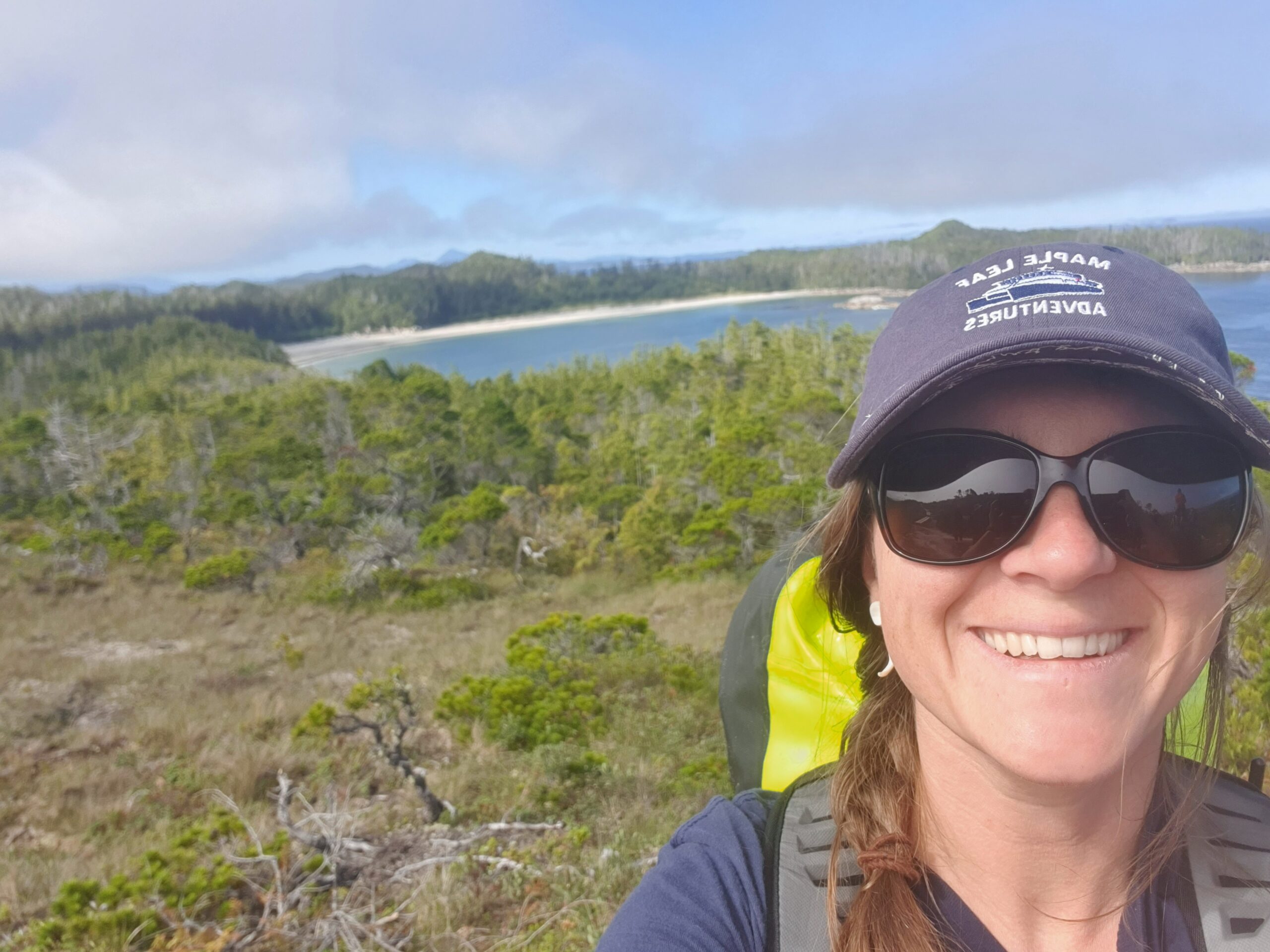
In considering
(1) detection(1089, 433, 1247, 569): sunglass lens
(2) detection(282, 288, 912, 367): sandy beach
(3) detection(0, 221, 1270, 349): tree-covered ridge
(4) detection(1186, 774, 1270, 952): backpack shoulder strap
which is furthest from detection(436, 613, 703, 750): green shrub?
(2) detection(282, 288, 912, 367): sandy beach

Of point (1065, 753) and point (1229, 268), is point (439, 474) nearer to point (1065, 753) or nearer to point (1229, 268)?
point (1229, 268)

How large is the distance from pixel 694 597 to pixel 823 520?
9.99 meters

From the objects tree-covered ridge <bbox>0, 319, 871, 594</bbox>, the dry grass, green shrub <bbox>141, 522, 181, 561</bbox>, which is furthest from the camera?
green shrub <bbox>141, 522, 181, 561</bbox>

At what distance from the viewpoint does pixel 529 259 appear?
5344 inches

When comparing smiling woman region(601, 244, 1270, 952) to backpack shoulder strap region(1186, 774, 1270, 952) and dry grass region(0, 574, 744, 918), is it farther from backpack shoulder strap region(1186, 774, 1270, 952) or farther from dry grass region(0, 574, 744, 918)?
dry grass region(0, 574, 744, 918)

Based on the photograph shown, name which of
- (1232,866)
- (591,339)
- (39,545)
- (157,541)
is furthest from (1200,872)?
(591,339)

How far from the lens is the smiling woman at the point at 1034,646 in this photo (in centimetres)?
76

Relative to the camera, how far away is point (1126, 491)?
2.49 feet

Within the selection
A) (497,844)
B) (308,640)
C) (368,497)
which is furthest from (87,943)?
(368,497)

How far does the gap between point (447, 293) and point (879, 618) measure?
110 m

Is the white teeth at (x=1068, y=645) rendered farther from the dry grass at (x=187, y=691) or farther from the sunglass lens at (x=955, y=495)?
the dry grass at (x=187, y=691)

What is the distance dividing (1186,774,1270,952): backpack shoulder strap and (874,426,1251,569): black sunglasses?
394 mm

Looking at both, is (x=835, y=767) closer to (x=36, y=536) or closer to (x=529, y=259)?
(x=36, y=536)

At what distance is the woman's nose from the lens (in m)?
0.76
